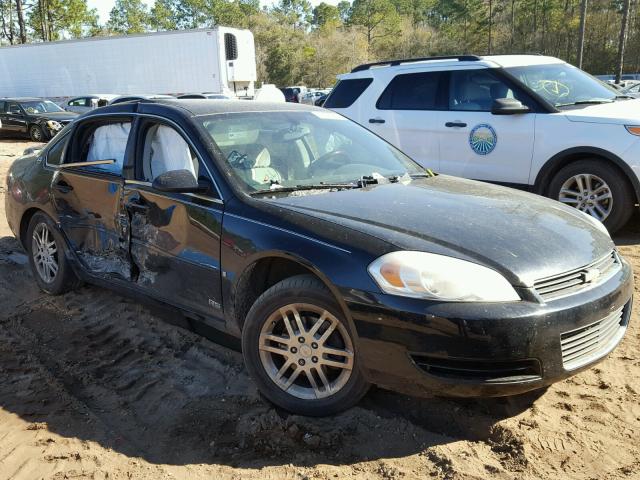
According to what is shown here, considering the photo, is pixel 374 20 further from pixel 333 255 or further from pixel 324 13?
pixel 333 255

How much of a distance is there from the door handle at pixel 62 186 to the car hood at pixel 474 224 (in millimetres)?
2168

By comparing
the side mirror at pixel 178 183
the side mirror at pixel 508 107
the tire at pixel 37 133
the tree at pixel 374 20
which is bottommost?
the tire at pixel 37 133

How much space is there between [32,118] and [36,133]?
550 millimetres

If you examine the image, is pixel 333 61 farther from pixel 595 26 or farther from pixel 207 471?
pixel 207 471

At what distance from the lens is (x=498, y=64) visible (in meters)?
6.87

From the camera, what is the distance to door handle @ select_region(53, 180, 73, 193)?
15.0ft

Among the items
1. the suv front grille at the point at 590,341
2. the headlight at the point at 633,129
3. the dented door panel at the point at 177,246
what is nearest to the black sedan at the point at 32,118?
the dented door panel at the point at 177,246

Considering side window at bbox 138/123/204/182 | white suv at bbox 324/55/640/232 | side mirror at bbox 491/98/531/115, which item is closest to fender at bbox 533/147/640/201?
white suv at bbox 324/55/640/232

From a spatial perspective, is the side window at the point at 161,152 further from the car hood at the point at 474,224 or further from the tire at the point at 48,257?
the tire at the point at 48,257

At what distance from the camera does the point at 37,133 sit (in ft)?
66.6

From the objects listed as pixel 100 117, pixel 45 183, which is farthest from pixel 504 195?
pixel 45 183

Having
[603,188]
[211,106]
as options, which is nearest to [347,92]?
[603,188]

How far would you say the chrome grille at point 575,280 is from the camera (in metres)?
2.64

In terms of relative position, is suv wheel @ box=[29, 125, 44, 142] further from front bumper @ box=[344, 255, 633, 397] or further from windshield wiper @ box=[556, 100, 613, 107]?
front bumper @ box=[344, 255, 633, 397]
